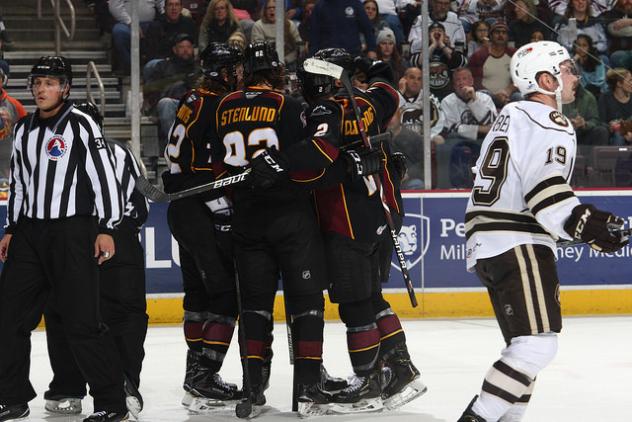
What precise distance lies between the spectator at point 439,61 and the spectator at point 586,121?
788 millimetres

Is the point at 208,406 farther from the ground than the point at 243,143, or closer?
closer

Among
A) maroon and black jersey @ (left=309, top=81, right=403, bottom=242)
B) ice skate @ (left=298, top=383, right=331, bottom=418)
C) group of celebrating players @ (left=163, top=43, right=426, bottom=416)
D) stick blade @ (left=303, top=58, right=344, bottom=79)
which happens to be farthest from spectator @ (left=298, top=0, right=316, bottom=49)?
ice skate @ (left=298, top=383, right=331, bottom=418)

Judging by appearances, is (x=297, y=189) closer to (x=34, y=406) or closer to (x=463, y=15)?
(x=34, y=406)

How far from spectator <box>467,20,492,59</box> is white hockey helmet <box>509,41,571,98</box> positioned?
3.94 meters

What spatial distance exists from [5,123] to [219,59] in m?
2.62

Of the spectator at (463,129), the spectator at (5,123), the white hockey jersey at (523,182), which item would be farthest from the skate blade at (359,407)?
the spectator at (5,123)

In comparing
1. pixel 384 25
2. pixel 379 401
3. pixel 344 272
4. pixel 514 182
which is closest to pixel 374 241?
pixel 344 272

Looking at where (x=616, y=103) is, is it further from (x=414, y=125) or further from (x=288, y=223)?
(x=288, y=223)

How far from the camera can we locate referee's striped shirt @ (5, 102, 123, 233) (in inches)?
159

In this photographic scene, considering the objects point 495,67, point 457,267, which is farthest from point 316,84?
point 495,67

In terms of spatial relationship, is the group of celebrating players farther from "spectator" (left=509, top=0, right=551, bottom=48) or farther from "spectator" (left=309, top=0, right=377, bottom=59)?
"spectator" (left=509, top=0, right=551, bottom=48)

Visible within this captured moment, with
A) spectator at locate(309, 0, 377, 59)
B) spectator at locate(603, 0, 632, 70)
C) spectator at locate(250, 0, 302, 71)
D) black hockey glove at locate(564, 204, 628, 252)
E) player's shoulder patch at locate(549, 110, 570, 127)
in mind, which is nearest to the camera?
black hockey glove at locate(564, 204, 628, 252)

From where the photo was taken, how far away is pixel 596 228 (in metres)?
3.43

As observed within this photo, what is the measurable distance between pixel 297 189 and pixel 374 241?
407mm
